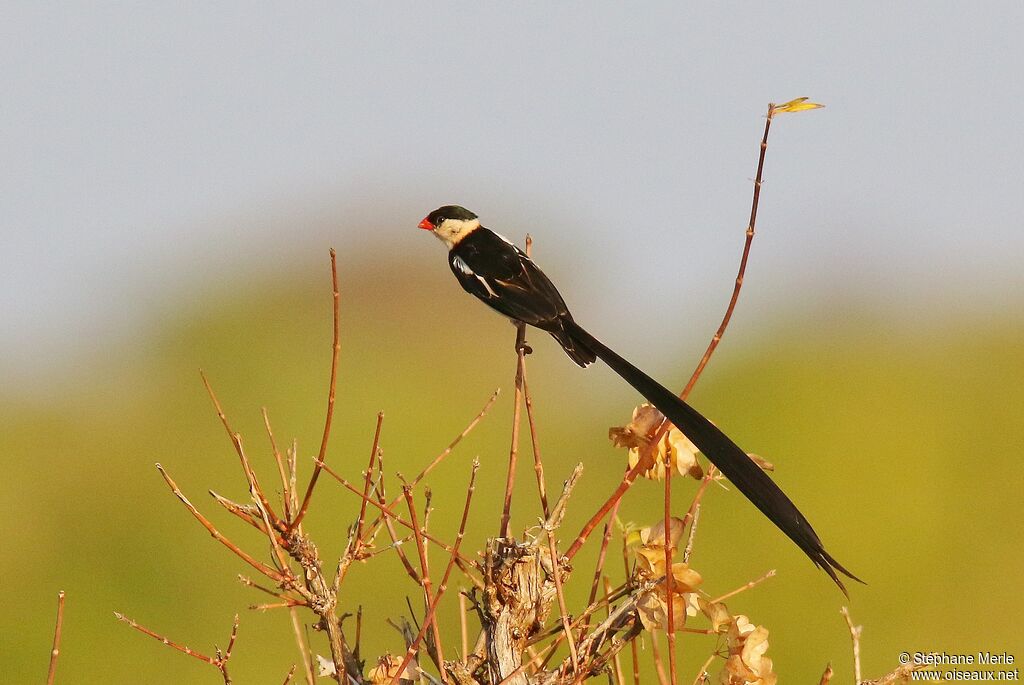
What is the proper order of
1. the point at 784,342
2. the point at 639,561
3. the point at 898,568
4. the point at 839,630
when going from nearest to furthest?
the point at 639,561, the point at 839,630, the point at 898,568, the point at 784,342

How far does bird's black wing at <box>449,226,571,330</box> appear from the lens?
3.35 m

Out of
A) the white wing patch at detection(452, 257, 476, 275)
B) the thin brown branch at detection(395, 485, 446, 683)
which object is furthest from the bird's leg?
the thin brown branch at detection(395, 485, 446, 683)

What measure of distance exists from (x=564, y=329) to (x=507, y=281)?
0.29 metres

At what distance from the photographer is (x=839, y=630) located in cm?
934

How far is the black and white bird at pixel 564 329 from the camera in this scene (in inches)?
88.0

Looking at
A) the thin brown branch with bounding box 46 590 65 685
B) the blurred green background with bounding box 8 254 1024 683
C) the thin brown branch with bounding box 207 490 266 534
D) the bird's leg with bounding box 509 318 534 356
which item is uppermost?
the bird's leg with bounding box 509 318 534 356

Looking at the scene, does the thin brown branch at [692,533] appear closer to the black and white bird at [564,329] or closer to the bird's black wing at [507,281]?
the black and white bird at [564,329]

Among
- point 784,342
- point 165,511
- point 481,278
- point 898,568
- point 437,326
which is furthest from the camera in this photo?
point 437,326

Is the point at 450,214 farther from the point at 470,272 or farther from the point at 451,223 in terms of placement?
the point at 470,272

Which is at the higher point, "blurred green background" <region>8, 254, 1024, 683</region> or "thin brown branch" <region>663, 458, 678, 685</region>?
→ "thin brown branch" <region>663, 458, 678, 685</region>

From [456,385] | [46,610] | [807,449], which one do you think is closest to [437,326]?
[456,385]

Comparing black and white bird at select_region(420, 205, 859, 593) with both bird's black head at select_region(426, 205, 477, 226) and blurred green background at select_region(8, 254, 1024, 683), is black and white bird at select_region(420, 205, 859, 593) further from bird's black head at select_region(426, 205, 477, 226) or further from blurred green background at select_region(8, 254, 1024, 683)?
blurred green background at select_region(8, 254, 1024, 683)

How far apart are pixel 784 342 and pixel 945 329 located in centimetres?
216

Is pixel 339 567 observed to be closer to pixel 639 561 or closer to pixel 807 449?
pixel 639 561
